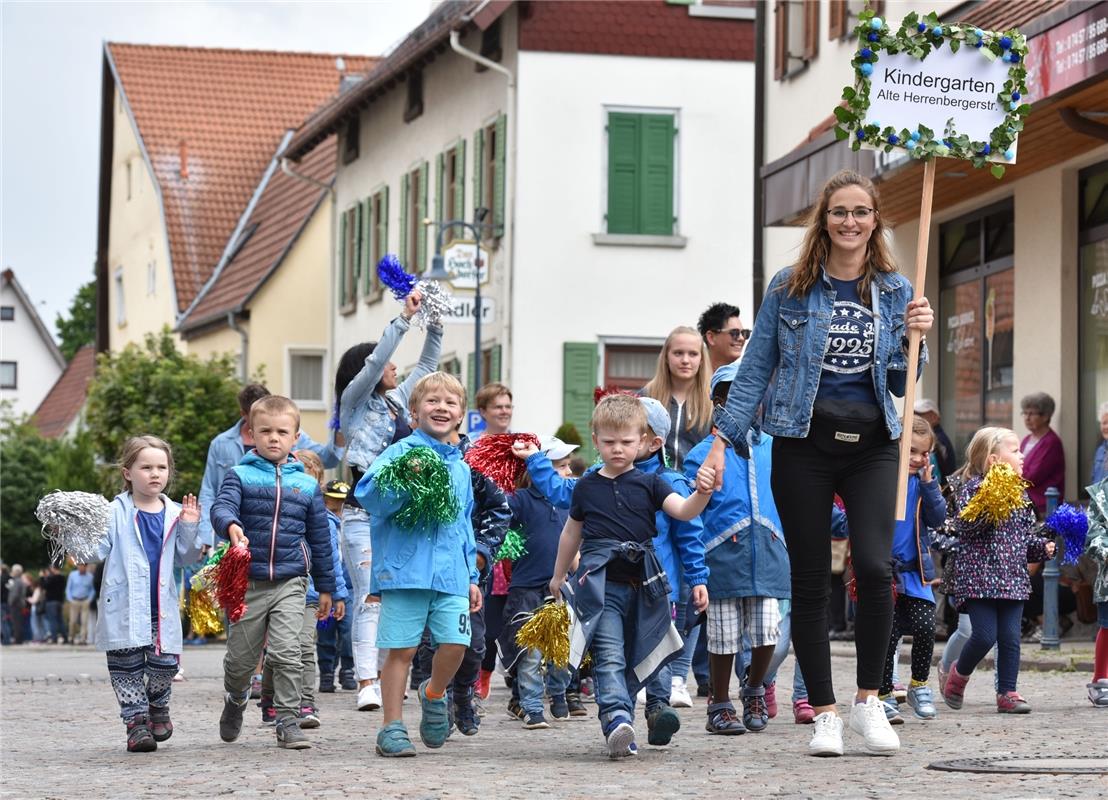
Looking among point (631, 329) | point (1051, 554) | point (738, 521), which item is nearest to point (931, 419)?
point (1051, 554)

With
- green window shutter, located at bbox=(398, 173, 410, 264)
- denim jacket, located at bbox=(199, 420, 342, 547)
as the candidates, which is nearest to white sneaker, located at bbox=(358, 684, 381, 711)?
denim jacket, located at bbox=(199, 420, 342, 547)

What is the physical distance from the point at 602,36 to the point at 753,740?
25.2 m

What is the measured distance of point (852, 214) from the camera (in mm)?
8680

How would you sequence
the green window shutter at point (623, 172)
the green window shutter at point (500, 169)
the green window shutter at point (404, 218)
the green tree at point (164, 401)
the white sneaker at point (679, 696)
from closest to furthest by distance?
the white sneaker at point (679, 696)
the green window shutter at point (623, 172)
the green window shutter at point (500, 169)
the green window shutter at point (404, 218)
the green tree at point (164, 401)

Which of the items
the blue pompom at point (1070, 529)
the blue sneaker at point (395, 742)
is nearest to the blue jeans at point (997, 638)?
the blue pompom at point (1070, 529)

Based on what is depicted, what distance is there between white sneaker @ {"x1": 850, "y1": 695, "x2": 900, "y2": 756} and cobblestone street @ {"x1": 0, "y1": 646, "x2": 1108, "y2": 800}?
0.22ft

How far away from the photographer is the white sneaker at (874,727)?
28.0 feet

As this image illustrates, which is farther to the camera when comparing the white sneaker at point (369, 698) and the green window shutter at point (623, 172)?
the green window shutter at point (623, 172)

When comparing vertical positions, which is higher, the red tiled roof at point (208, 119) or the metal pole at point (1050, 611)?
the red tiled roof at point (208, 119)

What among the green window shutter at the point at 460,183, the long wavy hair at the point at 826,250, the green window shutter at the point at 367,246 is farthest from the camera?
the green window shutter at the point at 367,246

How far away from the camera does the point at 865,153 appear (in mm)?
19484

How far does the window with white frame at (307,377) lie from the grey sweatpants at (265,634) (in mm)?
39732

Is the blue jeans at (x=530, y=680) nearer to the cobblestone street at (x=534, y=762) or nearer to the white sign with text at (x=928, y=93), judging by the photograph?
the cobblestone street at (x=534, y=762)

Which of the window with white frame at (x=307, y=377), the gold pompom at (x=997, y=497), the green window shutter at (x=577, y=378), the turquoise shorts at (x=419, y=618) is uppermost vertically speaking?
the window with white frame at (x=307, y=377)
